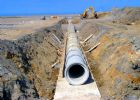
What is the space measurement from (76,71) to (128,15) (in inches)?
1097

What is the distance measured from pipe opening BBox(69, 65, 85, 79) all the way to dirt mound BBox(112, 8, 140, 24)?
24.6 meters

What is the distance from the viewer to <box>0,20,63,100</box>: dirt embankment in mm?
11281

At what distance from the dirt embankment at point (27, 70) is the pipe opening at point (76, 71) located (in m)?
0.97

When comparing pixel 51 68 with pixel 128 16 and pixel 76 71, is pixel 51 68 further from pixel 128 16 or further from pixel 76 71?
pixel 128 16

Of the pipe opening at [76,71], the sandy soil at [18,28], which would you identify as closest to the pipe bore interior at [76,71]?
the pipe opening at [76,71]

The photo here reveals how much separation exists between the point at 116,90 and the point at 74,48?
6716 mm

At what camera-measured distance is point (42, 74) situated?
16.8 m

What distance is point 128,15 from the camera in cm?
4400

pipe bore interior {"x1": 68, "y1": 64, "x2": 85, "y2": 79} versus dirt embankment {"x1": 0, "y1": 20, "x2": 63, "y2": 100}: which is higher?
dirt embankment {"x1": 0, "y1": 20, "x2": 63, "y2": 100}

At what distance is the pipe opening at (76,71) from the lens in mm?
16797

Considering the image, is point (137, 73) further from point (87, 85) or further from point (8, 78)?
point (8, 78)

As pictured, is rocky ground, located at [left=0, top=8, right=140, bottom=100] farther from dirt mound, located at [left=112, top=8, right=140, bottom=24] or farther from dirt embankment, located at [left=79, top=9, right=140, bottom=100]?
dirt mound, located at [left=112, top=8, right=140, bottom=24]

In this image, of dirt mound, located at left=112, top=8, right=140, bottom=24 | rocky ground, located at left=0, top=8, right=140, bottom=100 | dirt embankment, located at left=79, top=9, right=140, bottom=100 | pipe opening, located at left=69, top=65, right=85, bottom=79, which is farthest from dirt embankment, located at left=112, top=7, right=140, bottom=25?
pipe opening, located at left=69, top=65, right=85, bottom=79

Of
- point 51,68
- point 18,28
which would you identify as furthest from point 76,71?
point 18,28
